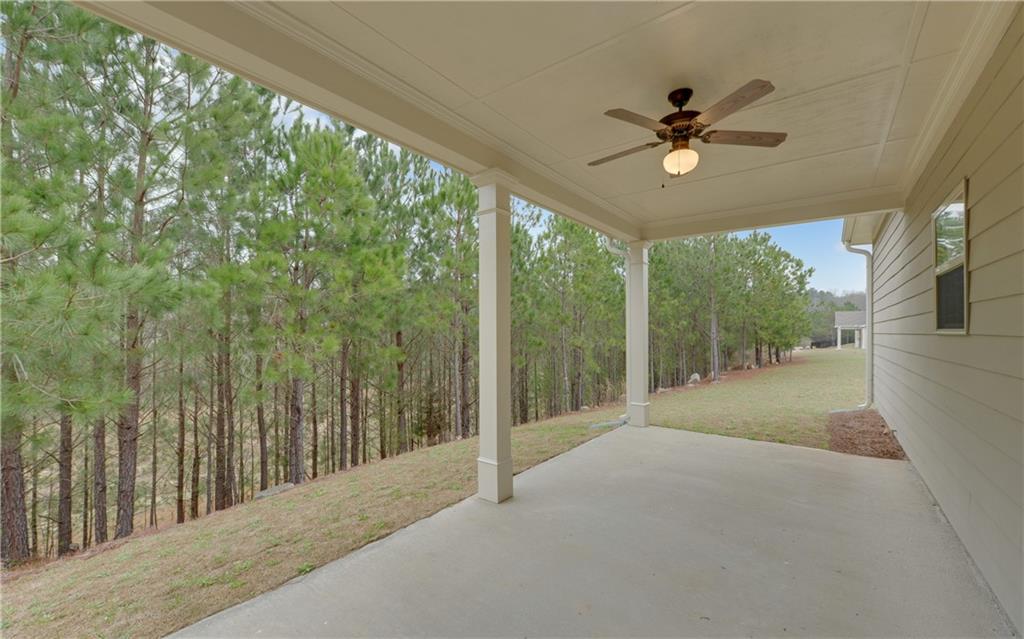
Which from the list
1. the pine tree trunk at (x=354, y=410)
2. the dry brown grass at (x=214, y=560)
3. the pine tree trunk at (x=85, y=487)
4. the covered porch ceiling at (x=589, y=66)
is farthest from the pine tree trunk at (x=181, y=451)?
the covered porch ceiling at (x=589, y=66)

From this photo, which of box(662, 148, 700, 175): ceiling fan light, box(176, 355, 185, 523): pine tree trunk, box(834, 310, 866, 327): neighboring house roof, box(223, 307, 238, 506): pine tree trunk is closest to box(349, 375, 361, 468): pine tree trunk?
box(223, 307, 238, 506): pine tree trunk

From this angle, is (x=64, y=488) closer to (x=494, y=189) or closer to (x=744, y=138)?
(x=494, y=189)

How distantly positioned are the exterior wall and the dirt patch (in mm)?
1109

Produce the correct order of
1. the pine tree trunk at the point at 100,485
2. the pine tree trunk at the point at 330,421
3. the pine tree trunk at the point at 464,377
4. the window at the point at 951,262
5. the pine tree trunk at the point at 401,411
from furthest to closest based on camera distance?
1. the pine tree trunk at the point at 401,411
2. the pine tree trunk at the point at 464,377
3. the pine tree trunk at the point at 330,421
4. the pine tree trunk at the point at 100,485
5. the window at the point at 951,262

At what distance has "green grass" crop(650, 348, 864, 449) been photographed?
17.4 ft

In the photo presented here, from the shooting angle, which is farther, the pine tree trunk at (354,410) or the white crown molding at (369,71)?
the pine tree trunk at (354,410)

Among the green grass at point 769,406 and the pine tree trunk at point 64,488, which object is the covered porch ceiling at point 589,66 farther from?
the pine tree trunk at point 64,488

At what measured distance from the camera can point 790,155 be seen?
311cm

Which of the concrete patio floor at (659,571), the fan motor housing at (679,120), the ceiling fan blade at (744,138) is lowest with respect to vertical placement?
the concrete patio floor at (659,571)

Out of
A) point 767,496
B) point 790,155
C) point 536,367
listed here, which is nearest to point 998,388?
point 767,496

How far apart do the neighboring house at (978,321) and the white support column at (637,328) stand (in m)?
2.61

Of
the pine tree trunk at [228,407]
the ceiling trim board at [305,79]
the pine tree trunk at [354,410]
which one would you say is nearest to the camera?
the ceiling trim board at [305,79]

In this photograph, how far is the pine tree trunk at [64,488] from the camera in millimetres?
4418

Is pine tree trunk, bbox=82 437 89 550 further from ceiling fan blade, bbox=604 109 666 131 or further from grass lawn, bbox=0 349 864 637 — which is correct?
ceiling fan blade, bbox=604 109 666 131
